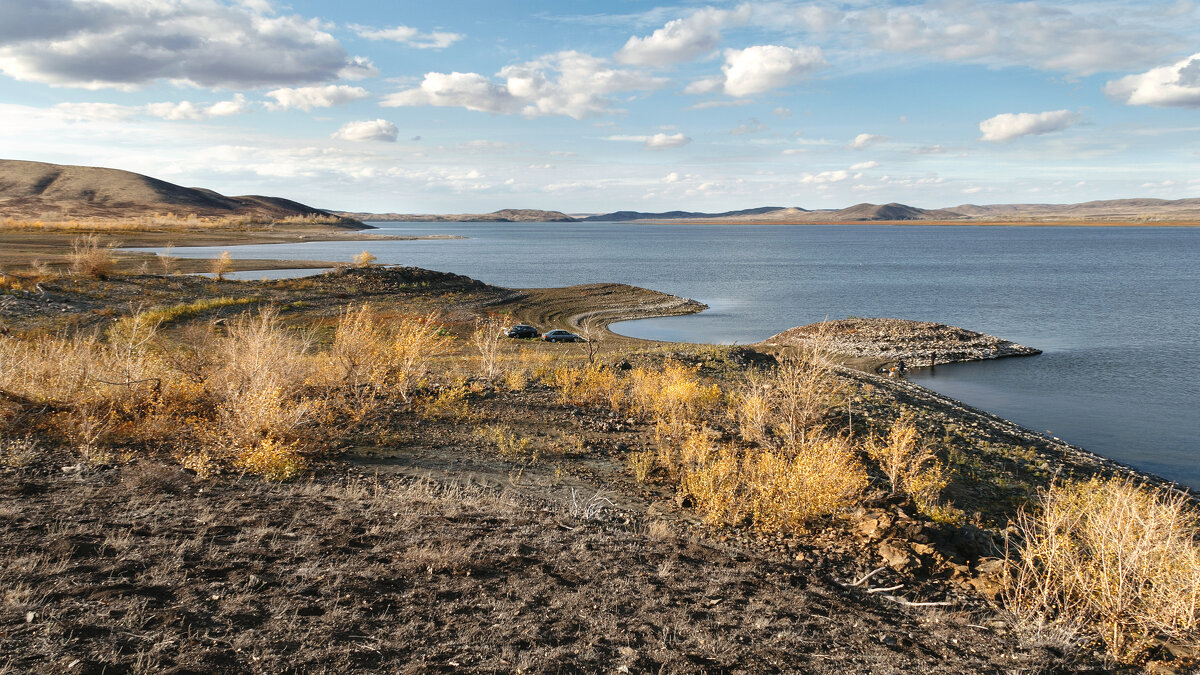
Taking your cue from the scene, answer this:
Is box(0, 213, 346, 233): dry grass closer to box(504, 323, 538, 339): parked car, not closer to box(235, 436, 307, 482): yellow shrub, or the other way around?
box(504, 323, 538, 339): parked car

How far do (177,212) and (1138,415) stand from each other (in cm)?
18527

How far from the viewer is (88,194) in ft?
520

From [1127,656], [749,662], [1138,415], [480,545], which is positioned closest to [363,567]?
[480,545]

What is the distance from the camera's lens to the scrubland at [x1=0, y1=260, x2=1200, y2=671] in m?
5.49

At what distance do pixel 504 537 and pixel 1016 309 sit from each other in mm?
59060

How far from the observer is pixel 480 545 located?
24.5 ft

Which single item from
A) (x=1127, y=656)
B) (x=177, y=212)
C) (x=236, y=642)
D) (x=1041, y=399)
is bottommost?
(x=1041, y=399)

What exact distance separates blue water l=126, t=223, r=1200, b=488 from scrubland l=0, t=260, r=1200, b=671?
14522mm

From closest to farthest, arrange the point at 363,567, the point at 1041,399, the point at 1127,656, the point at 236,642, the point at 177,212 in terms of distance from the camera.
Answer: the point at 236,642 < the point at 1127,656 < the point at 363,567 < the point at 1041,399 < the point at 177,212

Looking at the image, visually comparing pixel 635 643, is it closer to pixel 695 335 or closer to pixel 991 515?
pixel 991 515

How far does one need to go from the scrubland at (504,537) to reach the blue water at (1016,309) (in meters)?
14.5

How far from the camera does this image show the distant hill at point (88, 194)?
5566 inches

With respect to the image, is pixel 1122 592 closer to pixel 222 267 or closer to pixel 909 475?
pixel 909 475

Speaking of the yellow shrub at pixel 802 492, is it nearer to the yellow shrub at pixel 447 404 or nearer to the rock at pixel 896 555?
the rock at pixel 896 555
